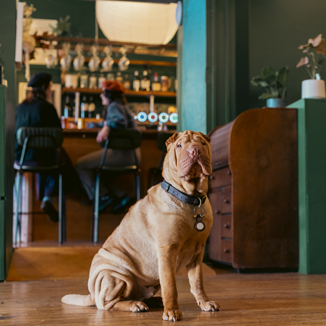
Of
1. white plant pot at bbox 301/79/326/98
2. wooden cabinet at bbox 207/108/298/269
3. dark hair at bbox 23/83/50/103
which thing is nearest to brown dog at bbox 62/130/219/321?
wooden cabinet at bbox 207/108/298/269

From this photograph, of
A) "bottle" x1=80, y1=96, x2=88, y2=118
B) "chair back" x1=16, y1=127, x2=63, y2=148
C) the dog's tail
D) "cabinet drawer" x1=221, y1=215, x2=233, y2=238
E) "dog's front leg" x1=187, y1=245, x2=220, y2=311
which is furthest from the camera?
"bottle" x1=80, y1=96, x2=88, y2=118

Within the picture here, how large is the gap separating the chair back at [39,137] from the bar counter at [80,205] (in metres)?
0.70

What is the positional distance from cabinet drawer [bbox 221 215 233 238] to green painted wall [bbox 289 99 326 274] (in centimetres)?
51

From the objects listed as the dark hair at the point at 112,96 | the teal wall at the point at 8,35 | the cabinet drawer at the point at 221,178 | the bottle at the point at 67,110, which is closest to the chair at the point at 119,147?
the dark hair at the point at 112,96

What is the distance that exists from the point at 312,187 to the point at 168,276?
72.3 inches

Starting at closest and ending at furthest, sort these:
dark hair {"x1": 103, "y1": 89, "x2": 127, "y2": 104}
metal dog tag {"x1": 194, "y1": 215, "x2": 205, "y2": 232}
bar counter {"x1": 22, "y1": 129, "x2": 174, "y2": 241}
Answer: metal dog tag {"x1": 194, "y1": 215, "x2": 205, "y2": 232} → bar counter {"x1": 22, "y1": 129, "x2": 174, "y2": 241} → dark hair {"x1": 103, "y1": 89, "x2": 127, "y2": 104}

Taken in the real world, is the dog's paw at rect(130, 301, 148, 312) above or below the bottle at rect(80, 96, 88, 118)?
below

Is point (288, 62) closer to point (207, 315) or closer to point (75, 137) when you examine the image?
point (75, 137)

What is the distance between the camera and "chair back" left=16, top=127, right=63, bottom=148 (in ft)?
12.9

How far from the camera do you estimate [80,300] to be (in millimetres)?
2039

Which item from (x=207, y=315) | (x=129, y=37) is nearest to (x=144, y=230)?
(x=207, y=315)

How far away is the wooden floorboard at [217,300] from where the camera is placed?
171cm

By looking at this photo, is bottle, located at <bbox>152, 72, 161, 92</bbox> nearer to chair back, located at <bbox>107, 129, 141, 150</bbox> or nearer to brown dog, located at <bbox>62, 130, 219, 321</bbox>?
chair back, located at <bbox>107, 129, 141, 150</bbox>

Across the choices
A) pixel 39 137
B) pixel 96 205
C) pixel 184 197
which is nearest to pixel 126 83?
pixel 96 205
